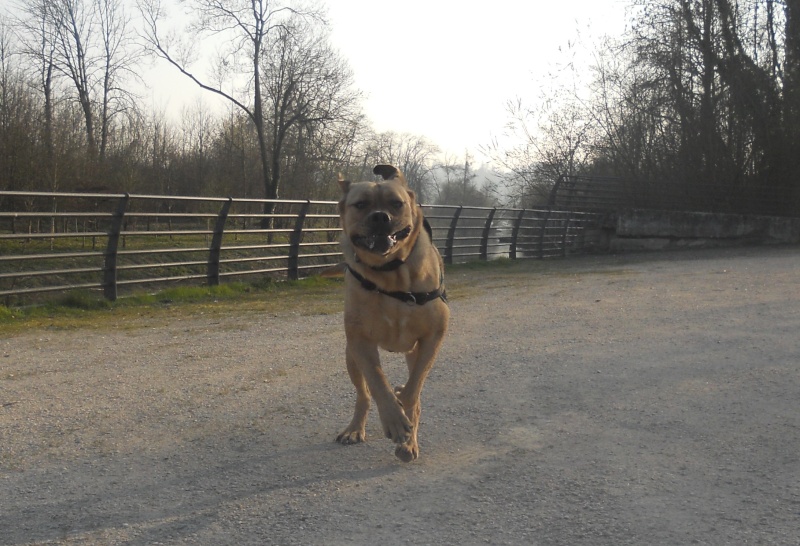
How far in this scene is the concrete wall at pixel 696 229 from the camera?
27.1 metres

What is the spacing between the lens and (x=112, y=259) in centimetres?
1201

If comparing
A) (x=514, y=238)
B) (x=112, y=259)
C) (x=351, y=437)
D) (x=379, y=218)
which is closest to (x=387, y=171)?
(x=379, y=218)

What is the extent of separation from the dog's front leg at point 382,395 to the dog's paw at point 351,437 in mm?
532

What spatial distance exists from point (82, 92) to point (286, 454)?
110ft

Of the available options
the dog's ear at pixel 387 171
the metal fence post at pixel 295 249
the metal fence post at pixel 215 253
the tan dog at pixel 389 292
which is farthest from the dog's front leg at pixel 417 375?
the metal fence post at pixel 295 249

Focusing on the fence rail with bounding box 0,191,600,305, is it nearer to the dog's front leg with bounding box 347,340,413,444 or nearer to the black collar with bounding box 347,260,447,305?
the black collar with bounding box 347,260,447,305

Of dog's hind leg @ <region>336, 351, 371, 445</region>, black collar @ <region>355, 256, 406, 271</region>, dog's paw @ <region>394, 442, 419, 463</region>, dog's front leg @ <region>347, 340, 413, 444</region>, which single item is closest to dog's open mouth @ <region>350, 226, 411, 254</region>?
black collar @ <region>355, 256, 406, 271</region>

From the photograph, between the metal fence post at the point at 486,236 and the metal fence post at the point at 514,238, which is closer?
the metal fence post at the point at 486,236

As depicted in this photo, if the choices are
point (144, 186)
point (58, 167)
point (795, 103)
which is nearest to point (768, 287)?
point (58, 167)

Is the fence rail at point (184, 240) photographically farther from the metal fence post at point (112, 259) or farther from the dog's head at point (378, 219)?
the dog's head at point (378, 219)

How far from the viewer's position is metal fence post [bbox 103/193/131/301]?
11953 mm

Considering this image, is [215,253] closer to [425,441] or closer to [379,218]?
→ [425,441]

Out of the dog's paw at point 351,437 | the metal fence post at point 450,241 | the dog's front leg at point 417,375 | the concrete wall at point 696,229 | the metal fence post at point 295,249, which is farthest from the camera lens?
the concrete wall at point 696,229

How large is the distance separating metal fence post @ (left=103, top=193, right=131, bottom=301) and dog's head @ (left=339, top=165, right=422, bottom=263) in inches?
317
